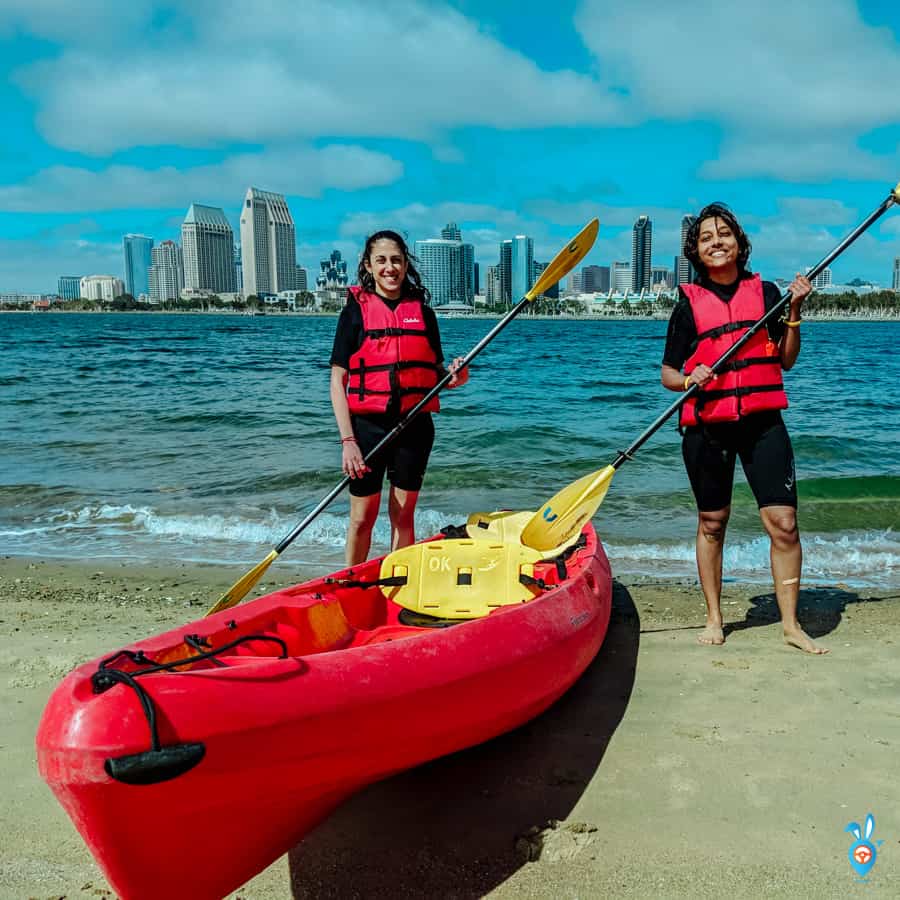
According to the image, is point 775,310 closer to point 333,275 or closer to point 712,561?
point 712,561

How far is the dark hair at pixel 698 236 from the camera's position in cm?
337

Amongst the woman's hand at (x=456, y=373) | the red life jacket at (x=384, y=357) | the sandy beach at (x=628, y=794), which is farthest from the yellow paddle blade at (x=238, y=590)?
the woman's hand at (x=456, y=373)

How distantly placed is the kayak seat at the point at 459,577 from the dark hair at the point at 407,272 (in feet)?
4.10

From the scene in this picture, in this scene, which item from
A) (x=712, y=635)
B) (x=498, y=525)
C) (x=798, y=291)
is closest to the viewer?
(x=798, y=291)

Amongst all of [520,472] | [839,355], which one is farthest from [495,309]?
[520,472]

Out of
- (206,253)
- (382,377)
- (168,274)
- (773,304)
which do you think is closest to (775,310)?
(773,304)

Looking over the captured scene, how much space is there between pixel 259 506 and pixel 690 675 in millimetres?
4715

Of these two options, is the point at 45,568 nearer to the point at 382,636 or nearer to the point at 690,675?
the point at 382,636

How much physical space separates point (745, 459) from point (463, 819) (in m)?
2.02

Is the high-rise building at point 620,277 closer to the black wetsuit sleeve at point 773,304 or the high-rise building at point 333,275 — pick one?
the high-rise building at point 333,275

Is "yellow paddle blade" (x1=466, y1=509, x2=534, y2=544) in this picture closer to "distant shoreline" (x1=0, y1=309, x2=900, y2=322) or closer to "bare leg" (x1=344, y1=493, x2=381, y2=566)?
"bare leg" (x1=344, y1=493, x2=381, y2=566)

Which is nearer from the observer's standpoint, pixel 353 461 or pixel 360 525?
pixel 353 461

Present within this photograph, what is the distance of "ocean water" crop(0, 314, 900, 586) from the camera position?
5.93 metres

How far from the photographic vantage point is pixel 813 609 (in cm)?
434
